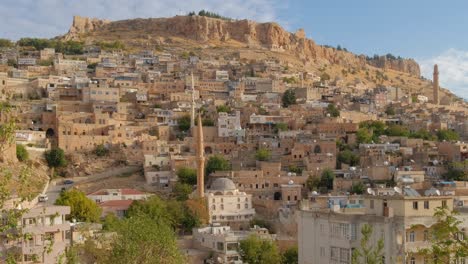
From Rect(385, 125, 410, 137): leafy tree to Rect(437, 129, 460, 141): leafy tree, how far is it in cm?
188

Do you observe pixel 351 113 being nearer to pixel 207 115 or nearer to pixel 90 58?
pixel 207 115

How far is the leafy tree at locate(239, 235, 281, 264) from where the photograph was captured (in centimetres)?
2620

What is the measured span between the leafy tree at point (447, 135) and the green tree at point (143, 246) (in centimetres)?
3159

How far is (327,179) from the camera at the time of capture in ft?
124

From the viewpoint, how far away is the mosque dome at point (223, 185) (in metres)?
36.3

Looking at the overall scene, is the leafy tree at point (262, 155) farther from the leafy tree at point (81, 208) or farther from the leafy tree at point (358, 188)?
the leafy tree at point (81, 208)

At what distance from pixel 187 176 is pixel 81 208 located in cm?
849

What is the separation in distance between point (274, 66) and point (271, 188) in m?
36.5

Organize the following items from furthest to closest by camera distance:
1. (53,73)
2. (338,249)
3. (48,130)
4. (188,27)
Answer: (188,27) < (53,73) < (48,130) < (338,249)

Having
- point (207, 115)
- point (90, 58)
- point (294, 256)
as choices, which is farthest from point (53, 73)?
point (294, 256)

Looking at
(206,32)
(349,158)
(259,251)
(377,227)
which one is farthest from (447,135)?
(206,32)

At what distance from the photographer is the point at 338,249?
1806cm

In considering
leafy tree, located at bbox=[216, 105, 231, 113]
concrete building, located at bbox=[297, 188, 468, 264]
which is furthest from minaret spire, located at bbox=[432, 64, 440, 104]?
concrete building, located at bbox=[297, 188, 468, 264]

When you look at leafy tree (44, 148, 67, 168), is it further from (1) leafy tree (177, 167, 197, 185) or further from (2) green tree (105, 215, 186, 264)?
(2) green tree (105, 215, 186, 264)
